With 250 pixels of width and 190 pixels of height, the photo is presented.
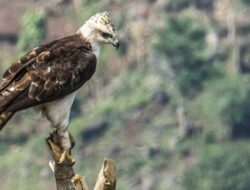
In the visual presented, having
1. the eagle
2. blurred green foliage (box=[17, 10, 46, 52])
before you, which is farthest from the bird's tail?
blurred green foliage (box=[17, 10, 46, 52])

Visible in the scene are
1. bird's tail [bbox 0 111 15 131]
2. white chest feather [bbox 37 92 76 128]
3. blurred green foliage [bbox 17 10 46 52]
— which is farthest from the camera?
blurred green foliage [bbox 17 10 46 52]

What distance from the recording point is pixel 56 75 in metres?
12.4

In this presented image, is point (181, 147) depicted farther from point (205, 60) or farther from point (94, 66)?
point (94, 66)

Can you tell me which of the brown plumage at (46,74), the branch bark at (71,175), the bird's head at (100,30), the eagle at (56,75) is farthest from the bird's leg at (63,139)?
the bird's head at (100,30)

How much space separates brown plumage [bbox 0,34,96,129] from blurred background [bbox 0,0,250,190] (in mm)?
54242

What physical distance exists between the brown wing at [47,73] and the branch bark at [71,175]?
0.55 meters

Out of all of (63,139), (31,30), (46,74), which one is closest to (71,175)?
(63,139)

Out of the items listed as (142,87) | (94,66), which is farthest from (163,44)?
(94,66)

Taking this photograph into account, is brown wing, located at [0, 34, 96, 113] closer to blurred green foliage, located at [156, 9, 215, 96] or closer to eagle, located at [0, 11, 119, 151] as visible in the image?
eagle, located at [0, 11, 119, 151]

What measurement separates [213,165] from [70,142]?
5754 centimetres

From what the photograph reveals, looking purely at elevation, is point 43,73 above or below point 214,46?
below

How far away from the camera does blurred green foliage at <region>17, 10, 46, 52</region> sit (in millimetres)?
76981

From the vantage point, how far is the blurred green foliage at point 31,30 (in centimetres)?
7698

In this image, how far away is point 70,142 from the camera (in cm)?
1228
